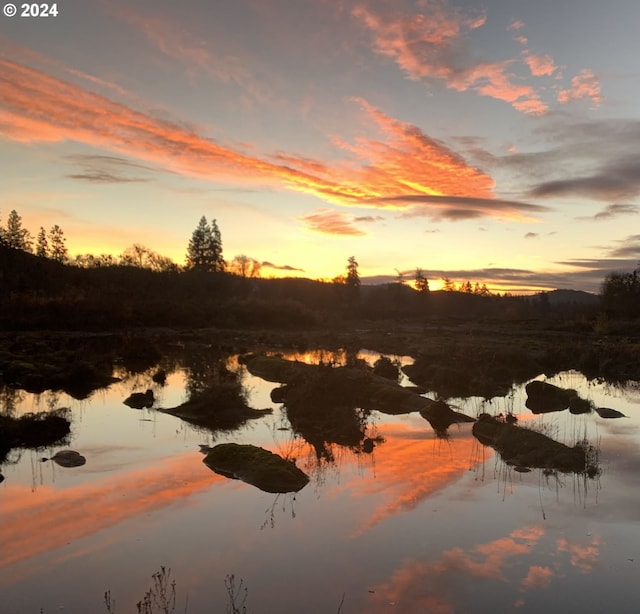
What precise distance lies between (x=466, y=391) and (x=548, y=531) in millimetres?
17547

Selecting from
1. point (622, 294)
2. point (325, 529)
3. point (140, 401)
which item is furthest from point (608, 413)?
point (622, 294)

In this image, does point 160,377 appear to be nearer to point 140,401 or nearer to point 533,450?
point 140,401

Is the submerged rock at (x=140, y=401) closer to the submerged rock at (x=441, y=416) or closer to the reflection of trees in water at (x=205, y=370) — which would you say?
the reflection of trees in water at (x=205, y=370)

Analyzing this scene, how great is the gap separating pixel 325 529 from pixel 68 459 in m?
7.95

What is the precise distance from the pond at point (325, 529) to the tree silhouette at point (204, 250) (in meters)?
108

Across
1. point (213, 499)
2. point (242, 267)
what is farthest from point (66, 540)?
point (242, 267)

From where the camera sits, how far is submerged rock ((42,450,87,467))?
1418cm

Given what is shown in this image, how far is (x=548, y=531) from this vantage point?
10.5 m

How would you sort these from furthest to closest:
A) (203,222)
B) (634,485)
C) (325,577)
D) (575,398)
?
(203,222) < (575,398) < (634,485) < (325,577)

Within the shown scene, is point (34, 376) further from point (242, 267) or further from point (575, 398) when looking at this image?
point (242, 267)

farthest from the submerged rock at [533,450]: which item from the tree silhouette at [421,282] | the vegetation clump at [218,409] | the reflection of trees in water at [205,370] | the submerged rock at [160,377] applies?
the tree silhouette at [421,282]

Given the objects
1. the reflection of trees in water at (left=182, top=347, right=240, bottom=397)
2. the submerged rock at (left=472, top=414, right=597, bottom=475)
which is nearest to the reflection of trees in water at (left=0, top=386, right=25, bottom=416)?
the reflection of trees in water at (left=182, top=347, right=240, bottom=397)

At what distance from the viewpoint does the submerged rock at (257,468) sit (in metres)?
12.8

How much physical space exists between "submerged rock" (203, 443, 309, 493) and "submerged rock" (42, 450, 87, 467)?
3.32m
